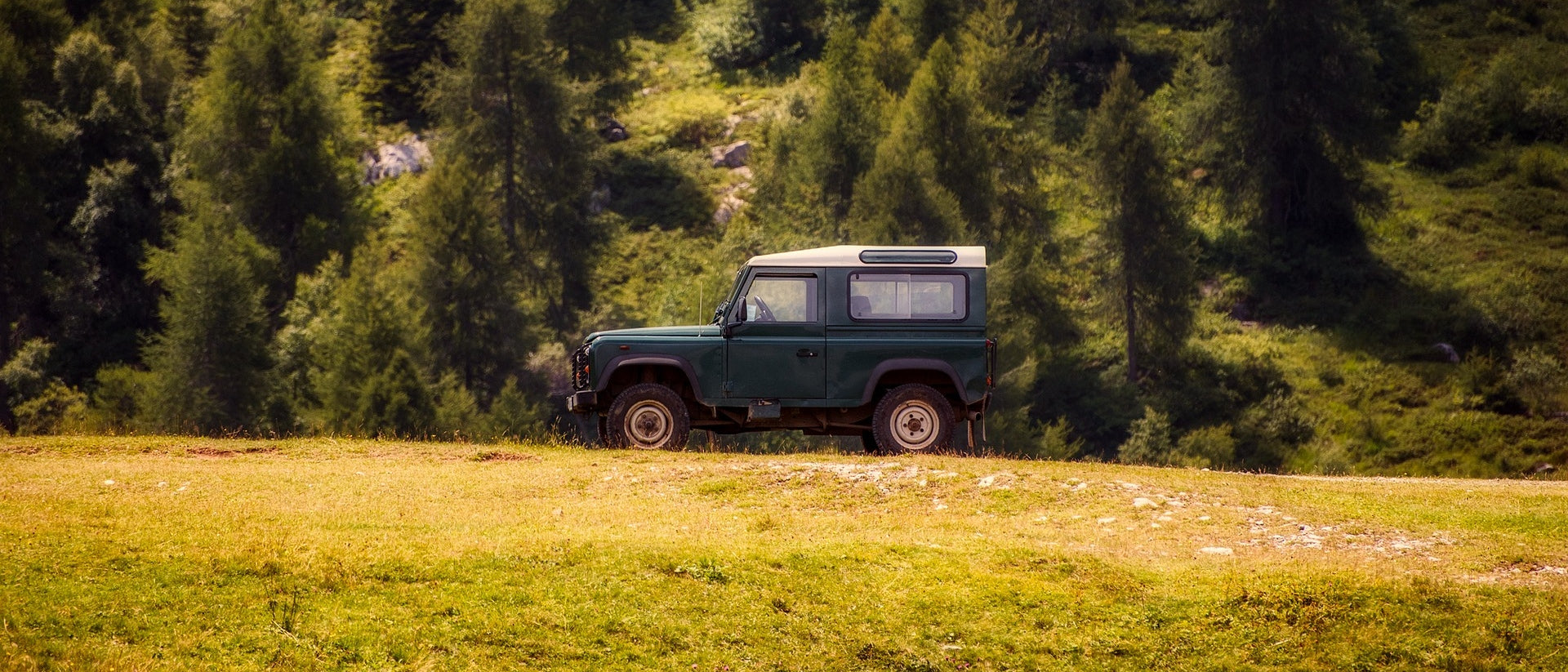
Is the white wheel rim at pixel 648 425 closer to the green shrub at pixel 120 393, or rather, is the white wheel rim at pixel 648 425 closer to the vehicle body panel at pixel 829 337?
the vehicle body panel at pixel 829 337

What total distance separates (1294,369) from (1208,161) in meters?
13.5

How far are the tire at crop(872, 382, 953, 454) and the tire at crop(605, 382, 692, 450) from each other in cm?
312

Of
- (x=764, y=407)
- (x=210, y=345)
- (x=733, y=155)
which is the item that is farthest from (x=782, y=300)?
(x=733, y=155)

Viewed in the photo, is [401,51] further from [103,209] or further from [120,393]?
[120,393]

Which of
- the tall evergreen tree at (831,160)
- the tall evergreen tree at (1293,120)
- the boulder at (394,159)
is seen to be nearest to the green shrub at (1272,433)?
the tall evergreen tree at (1293,120)

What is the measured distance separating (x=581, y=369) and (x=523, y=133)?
4353 cm

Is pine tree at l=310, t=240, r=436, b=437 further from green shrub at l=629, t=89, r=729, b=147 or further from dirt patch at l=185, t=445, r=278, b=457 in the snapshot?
green shrub at l=629, t=89, r=729, b=147

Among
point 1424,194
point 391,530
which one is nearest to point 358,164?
point 1424,194

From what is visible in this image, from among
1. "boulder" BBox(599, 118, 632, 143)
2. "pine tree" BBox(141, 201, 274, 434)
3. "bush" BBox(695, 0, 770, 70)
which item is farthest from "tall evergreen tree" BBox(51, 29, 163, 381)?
"bush" BBox(695, 0, 770, 70)

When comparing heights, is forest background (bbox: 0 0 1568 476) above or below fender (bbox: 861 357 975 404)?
above

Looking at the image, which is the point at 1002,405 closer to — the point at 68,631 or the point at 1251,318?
the point at 1251,318

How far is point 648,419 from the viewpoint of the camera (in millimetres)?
22000

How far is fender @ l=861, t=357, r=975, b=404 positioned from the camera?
21.1 metres

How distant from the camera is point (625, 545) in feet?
50.0
